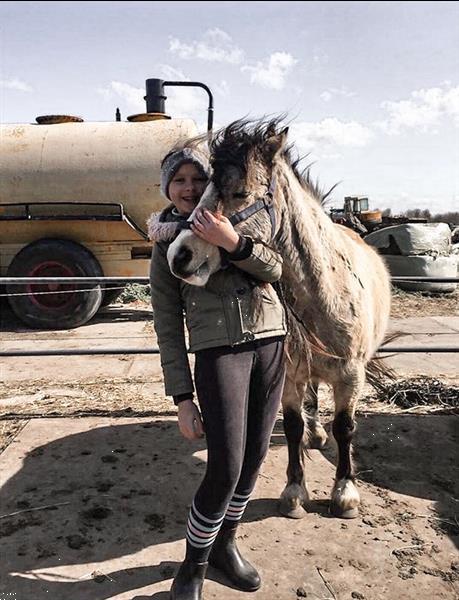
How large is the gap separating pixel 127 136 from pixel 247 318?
5999 millimetres

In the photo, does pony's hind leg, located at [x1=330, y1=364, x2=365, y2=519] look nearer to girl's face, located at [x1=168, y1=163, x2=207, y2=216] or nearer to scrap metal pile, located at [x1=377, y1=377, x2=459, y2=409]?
girl's face, located at [x1=168, y1=163, x2=207, y2=216]

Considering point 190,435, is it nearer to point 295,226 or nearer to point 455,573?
point 295,226

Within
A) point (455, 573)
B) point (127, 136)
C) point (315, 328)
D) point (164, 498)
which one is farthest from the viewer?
point (127, 136)

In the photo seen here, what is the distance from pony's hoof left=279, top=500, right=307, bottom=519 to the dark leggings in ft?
2.79

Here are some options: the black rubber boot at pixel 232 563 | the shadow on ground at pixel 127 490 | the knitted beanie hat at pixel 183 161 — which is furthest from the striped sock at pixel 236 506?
the knitted beanie hat at pixel 183 161

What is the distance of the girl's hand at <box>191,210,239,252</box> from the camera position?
5.52 feet

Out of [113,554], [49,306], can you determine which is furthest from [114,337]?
[113,554]

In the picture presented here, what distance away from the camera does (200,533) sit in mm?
1906

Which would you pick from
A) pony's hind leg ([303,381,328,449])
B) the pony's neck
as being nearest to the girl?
the pony's neck

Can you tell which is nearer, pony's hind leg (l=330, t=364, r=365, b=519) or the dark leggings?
the dark leggings

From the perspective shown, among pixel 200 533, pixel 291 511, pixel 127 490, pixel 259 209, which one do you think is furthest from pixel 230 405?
pixel 127 490

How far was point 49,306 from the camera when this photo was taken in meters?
7.25

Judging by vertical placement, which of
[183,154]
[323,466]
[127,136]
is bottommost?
[323,466]

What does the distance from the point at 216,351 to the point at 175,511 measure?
128 cm
